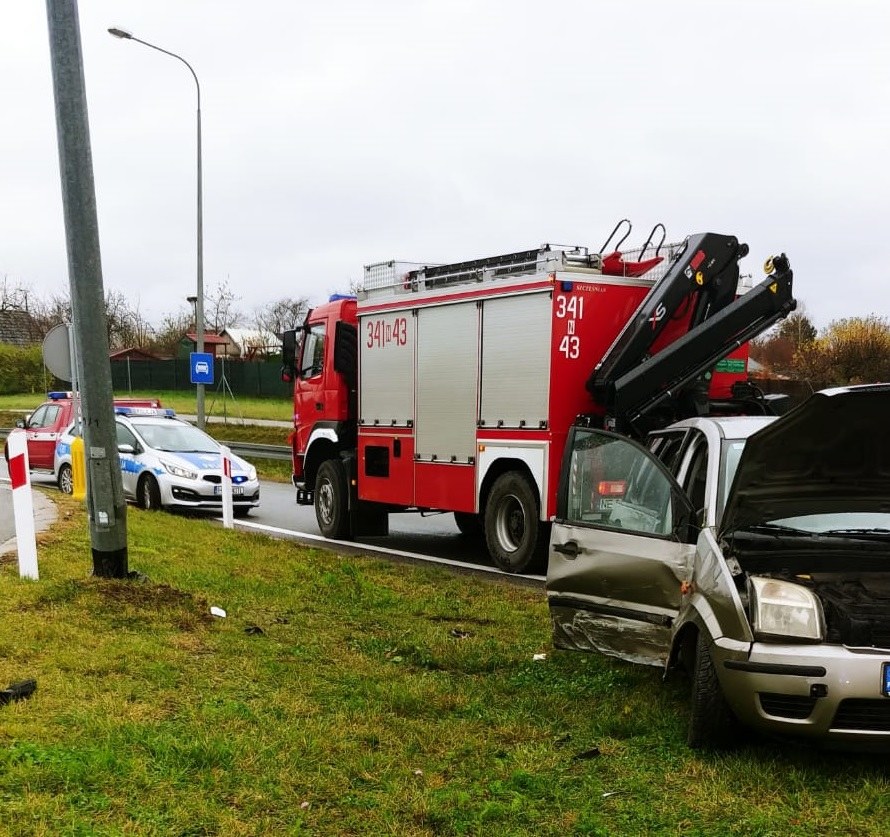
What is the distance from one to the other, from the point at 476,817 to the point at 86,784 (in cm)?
145

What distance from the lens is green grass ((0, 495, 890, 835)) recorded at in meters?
3.64

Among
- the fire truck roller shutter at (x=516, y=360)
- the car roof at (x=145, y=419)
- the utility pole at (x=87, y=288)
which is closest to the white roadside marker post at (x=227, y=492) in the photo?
the fire truck roller shutter at (x=516, y=360)

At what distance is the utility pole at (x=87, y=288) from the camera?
6.78m

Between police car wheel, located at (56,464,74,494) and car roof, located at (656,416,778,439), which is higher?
car roof, located at (656,416,778,439)

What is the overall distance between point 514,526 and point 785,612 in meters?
6.45

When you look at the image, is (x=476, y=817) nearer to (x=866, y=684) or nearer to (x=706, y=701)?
(x=706, y=701)

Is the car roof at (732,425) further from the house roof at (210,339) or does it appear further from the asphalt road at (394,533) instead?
the house roof at (210,339)

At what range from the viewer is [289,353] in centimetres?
1373

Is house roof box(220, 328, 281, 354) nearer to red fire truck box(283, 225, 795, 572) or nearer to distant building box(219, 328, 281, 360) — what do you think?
distant building box(219, 328, 281, 360)

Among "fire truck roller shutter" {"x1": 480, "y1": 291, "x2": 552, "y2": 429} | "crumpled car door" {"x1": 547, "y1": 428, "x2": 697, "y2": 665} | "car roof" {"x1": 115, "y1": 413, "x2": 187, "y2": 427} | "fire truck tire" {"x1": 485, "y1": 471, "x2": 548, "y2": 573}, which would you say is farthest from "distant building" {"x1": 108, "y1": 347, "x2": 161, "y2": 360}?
"crumpled car door" {"x1": 547, "y1": 428, "x2": 697, "y2": 665}

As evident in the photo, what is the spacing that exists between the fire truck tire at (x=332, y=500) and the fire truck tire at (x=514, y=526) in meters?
2.84

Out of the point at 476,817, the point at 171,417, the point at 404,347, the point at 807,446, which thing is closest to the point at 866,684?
the point at 807,446

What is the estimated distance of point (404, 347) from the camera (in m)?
11.7

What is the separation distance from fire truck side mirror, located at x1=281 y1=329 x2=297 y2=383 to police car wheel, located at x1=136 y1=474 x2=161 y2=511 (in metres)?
2.46
